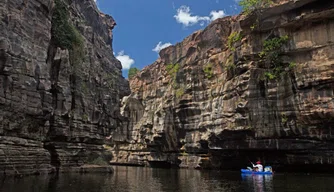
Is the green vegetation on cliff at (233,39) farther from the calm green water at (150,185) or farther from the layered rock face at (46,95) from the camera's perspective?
the calm green water at (150,185)

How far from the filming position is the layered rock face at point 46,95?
2809cm

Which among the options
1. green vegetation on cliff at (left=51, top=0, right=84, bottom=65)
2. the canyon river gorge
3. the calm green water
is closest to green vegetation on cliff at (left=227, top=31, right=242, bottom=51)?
the canyon river gorge

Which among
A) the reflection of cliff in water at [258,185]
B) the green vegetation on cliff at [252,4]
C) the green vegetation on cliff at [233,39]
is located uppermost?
the green vegetation on cliff at [252,4]

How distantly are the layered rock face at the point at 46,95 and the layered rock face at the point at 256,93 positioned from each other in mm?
15894

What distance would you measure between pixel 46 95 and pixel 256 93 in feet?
92.8

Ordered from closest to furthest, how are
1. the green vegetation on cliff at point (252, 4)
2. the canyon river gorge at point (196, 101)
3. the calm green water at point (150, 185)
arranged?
the calm green water at point (150, 185)
the canyon river gorge at point (196, 101)
the green vegetation on cliff at point (252, 4)

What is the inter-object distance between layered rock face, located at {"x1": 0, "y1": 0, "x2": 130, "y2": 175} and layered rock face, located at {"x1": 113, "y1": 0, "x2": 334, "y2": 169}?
1589 cm

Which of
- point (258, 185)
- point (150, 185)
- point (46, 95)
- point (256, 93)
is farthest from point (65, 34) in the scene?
point (258, 185)

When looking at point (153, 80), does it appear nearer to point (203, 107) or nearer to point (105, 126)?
point (203, 107)

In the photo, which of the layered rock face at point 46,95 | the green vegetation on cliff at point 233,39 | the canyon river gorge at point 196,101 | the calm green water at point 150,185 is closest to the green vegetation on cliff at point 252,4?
the canyon river gorge at point 196,101

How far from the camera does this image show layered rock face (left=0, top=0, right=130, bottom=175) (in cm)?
2809

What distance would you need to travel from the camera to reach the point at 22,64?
2972cm

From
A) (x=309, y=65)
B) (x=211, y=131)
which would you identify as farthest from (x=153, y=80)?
(x=309, y=65)

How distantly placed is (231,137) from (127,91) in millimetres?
26122
